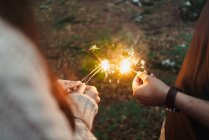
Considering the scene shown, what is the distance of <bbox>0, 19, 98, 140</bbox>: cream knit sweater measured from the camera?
1.27m

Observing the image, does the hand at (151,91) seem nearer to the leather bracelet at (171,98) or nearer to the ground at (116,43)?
the leather bracelet at (171,98)

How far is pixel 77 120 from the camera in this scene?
7.04ft

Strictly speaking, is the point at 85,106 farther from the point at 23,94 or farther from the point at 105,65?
the point at 23,94

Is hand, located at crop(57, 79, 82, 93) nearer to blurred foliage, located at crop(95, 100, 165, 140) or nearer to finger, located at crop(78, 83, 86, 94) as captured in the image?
finger, located at crop(78, 83, 86, 94)

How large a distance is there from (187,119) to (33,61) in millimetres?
1877

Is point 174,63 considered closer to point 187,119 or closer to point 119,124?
point 119,124

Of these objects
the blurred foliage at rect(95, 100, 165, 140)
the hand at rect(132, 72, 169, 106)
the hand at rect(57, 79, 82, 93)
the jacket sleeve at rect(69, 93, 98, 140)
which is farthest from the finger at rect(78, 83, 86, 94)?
the blurred foliage at rect(95, 100, 165, 140)

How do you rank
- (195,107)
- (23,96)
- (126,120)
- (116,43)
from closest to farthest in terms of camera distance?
(23,96) → (195,107) → (126,120) → (116,43)

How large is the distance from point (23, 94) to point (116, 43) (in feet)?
21.1

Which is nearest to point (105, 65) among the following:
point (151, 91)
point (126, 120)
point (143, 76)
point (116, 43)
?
point (143, 76)

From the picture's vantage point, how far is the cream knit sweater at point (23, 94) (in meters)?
1.27

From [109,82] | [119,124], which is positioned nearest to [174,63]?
[109,82]

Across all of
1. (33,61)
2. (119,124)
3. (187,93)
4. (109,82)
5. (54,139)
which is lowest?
(119,124)

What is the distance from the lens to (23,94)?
129cm
